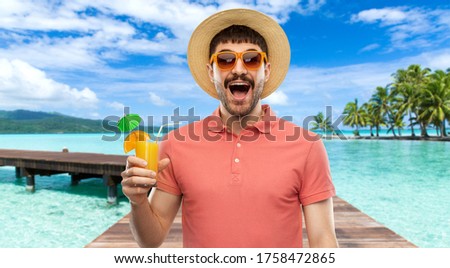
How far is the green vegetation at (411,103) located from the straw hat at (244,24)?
44870 mm

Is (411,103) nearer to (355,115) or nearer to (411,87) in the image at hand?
(411,87)

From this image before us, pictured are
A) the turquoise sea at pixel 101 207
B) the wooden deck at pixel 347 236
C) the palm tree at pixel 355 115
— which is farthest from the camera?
the palm tree at pixel 355 115

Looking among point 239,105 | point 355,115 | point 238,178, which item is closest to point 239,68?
point 239,105

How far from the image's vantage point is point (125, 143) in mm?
1774

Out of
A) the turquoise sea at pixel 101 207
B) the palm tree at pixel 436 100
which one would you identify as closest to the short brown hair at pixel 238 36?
the turquoise sea at pixel 101 207

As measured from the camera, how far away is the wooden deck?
4465mm

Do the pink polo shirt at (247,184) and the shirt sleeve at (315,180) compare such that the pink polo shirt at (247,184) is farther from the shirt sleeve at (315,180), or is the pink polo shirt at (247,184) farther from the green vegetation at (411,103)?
the green vegetation at (411,103)

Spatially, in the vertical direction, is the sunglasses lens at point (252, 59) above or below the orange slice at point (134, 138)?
above

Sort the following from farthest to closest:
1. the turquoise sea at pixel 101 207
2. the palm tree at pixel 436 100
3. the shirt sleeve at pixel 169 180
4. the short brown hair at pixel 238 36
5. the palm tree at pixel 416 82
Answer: the palm tree at pixel 416 82, the palm tree at pixel 436 100, the turquoise sea at pixel 101 207, the short brown hair at pixel 238 36, the shirt sleeve at pixel 169 180

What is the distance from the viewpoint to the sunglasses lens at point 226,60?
1854mm

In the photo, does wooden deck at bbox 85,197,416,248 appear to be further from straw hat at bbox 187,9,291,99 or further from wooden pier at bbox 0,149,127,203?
wooden pier at bbox 0,149,127,203

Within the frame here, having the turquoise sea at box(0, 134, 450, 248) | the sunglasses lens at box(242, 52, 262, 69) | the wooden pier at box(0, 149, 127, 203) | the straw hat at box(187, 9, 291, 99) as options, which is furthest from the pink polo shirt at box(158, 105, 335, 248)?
the wooden pier at box(0, 149, 127, 203)

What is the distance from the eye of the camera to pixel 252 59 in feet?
6.17

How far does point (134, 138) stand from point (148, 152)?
170 millimetres
